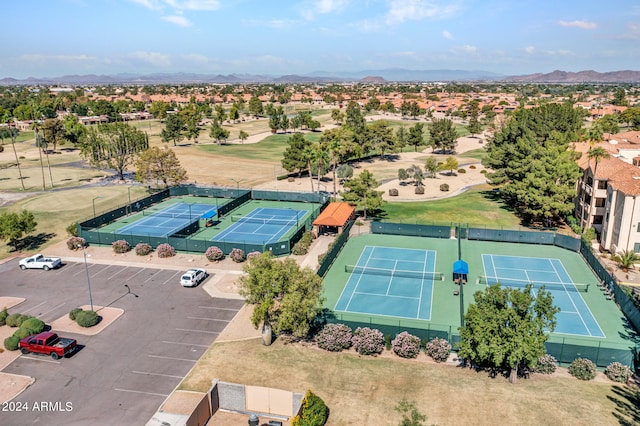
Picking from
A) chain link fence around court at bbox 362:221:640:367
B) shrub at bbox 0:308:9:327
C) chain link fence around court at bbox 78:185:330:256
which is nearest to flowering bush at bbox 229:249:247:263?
chain link fence around court at bbox 78:185:330:256

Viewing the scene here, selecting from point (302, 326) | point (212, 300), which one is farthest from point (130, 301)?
point (302, 326)

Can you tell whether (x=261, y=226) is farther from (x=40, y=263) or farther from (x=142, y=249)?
(x=40, y=263)

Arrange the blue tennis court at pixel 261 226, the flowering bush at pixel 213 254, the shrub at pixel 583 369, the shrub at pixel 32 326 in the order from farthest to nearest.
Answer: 1. the blue tennis court at pixel 261 226
2. the flowering bush at pixel 213 254
3. the shrub at pixel 32 326
4. the shrub at pixel 583 369

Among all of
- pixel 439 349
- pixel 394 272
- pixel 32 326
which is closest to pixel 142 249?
pixel 32 326

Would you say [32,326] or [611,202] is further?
[611,202]

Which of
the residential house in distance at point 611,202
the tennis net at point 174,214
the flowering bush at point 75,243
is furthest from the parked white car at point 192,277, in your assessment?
the residential house in distance at point 611,202

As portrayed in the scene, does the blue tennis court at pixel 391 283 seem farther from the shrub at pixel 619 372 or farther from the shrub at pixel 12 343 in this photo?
the shrub at pixel 12 343

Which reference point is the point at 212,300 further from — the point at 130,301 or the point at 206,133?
the point at 206,133
